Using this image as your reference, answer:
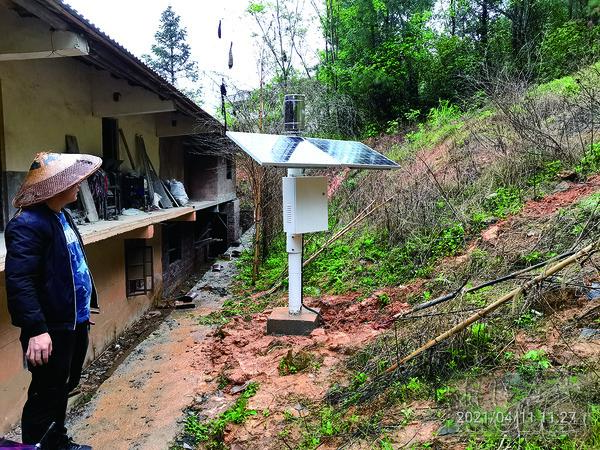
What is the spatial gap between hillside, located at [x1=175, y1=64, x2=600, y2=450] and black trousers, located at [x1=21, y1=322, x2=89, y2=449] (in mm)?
1407

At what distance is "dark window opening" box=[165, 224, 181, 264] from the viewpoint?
12.0 metres

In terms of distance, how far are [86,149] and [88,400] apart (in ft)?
12.7

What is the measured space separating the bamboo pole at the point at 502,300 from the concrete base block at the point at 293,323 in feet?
6.08

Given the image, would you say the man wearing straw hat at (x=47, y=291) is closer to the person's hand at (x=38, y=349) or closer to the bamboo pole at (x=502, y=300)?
the person's hand at (x=38, y=349)

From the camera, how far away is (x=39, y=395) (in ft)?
7.54

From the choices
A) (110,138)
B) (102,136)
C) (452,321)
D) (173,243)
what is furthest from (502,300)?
(173,243)

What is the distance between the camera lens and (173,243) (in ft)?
41.2

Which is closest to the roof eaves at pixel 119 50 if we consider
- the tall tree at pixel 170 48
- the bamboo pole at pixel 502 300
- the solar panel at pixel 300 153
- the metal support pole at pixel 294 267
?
the solar panel at pixel 300 153

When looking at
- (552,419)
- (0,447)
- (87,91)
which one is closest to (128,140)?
(87,91)

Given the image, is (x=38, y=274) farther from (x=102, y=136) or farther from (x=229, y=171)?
(x=229, y=171)

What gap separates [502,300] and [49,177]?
2.71 m

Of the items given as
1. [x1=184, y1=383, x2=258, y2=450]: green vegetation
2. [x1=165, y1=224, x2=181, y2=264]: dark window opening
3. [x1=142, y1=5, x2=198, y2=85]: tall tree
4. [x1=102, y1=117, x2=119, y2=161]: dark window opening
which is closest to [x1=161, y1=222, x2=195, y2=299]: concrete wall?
[x1=165, y1=224, x2=181, y2=264]: dark window opening

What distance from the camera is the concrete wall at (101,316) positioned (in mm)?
4703

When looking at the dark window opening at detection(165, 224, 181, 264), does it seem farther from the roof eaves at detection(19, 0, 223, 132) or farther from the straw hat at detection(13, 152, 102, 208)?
the straw hat at detection(13, 152, 102, 208)
